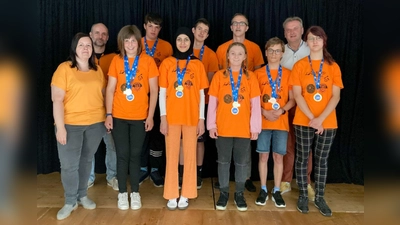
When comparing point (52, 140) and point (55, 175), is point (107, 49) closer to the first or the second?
point (52, 140)

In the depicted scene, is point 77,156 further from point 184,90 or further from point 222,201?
point 222,201

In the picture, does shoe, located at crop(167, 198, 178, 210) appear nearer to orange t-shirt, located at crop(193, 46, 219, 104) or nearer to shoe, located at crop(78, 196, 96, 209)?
shoe, located at crop(78, 196, 96, 209)

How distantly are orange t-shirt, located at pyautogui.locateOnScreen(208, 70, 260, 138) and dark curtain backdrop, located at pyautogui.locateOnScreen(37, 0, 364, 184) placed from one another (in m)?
1.07

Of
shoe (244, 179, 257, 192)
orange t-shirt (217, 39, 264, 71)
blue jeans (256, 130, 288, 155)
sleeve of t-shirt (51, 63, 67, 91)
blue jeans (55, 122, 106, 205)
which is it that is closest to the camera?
sleeve of t-shirt (51, 63, 67, 91)

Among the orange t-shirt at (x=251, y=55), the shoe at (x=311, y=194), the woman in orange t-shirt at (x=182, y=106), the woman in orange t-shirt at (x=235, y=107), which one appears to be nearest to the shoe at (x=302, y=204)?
the shoe at (x=311, y=194)

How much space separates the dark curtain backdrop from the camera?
12.0ft

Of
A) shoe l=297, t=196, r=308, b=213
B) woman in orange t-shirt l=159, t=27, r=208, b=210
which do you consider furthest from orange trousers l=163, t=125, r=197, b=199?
shoe l=297, t=196, r=308, b=213

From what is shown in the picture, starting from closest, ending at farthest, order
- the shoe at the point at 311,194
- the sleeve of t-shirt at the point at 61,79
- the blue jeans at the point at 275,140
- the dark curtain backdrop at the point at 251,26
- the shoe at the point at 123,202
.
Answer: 1. the sleeve of t-shirt at the point at 61,79
2. the shoe at the point at 123,202
3. the blue jeans at the point at 275,140
4. the shoe at the point at 311,194
5. the dark curtain backdrop at the point at 251,26

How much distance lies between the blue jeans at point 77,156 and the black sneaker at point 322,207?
204 cm

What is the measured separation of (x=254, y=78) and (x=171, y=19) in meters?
1.45

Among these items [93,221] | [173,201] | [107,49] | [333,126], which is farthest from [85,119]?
[333,126]

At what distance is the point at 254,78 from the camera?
111 inches

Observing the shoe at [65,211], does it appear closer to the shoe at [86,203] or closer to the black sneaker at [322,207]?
the shoe at [86,203]

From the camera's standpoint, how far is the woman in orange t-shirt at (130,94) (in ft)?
8.98
